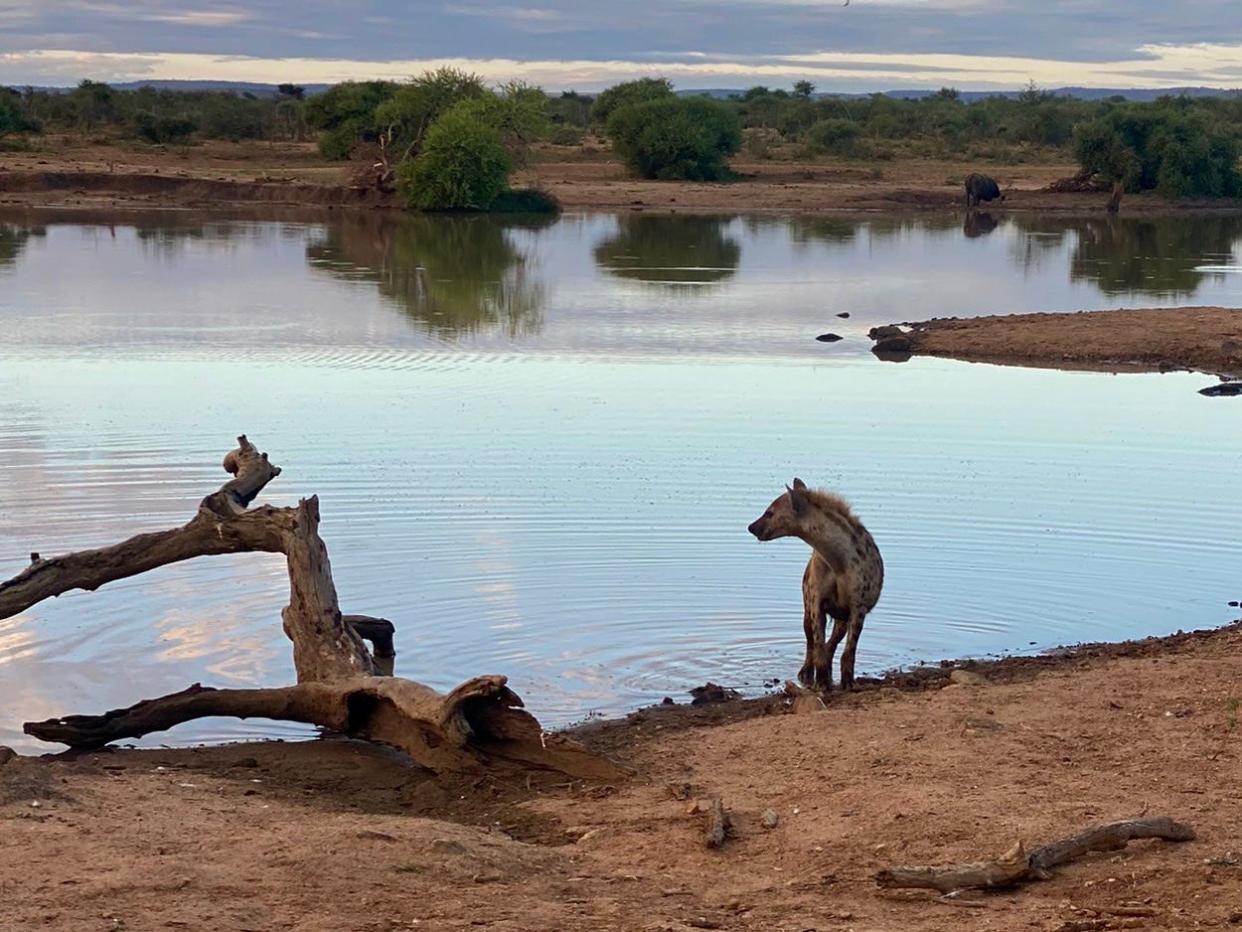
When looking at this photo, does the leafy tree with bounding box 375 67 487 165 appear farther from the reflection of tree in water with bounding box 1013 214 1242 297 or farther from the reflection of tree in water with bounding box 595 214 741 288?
the reflection of tree in water with bounding box 1013 214 1242 297

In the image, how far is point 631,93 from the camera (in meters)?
81.3

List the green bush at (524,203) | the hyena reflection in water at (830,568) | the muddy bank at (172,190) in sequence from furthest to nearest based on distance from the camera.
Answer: the green bush at (524,203) → the muddy bank at (172,190) → the hyena reflection in water at (830,568)

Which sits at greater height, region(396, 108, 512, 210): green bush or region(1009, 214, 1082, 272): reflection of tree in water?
region(396, 108, 512, 210): green bush

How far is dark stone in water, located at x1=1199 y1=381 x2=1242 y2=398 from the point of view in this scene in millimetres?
21800

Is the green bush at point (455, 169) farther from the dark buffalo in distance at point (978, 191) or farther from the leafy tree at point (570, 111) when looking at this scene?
the leafy tree at point (570, 111)

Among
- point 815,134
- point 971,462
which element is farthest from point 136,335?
point 815,134

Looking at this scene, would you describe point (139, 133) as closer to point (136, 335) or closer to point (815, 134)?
point (815, 134)

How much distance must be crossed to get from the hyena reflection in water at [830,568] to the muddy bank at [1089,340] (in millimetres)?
15222

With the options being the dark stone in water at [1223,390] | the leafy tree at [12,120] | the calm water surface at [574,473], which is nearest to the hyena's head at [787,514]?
the calm water surface at [574,473]

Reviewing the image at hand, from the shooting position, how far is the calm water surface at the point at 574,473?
10.9 meters

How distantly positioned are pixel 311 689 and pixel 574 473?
23.4ft

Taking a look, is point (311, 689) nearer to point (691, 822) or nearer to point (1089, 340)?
point (691, 822)

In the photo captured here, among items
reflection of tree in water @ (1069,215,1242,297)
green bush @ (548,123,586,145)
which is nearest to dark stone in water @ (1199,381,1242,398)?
reflection of tree in water @ (1069,215,1242,297)

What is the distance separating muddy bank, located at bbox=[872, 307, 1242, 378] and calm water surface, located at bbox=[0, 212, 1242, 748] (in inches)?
44.3
